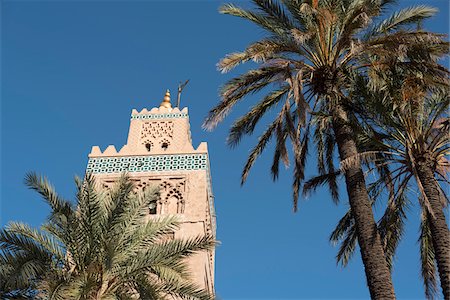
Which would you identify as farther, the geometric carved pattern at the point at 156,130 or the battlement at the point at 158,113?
the battlement at the point at 158,113

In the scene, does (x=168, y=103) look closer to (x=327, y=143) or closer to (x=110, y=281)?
(x=327, y=143)

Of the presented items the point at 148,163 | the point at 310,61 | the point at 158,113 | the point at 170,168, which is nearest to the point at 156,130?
the point at 158,113

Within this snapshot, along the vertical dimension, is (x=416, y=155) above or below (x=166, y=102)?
below

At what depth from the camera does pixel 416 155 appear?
30.7 feet

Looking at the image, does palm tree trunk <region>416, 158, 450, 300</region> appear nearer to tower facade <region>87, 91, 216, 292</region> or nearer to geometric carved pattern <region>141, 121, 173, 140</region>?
tower facade <region>87, 91, 216, 292</region>

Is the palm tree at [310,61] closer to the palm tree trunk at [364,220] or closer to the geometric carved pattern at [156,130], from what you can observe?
the palm tree trunk at [364,220]

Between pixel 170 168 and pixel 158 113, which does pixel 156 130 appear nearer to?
pixel 158 113

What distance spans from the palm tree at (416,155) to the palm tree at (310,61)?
1.91 ft

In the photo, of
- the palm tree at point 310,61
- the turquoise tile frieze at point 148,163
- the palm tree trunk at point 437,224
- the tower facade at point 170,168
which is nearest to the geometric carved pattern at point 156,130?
the tower facade at point 170,168

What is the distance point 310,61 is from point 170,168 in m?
6.96

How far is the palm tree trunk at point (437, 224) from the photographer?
8055mm

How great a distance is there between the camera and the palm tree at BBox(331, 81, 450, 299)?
8867mm

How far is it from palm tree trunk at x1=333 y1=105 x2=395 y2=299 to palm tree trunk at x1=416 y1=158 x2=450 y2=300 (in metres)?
0.78

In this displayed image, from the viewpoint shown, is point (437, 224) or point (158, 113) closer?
point (437, 224)
